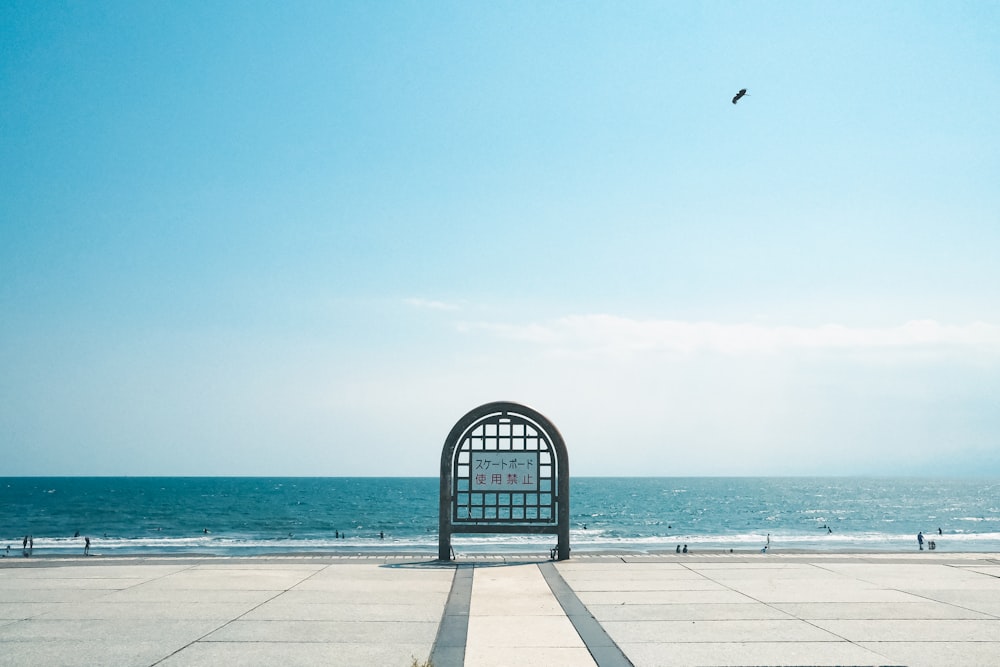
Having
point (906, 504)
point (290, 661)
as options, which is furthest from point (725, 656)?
point (906, 504)

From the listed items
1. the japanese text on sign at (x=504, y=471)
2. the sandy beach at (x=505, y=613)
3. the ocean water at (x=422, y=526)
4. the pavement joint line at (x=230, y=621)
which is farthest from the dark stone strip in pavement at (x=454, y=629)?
the ocean water at (x=422, y=526)

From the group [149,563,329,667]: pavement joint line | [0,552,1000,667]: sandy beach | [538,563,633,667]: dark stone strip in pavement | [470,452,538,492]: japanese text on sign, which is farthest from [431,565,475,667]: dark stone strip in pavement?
[470,452,538,492]: japanese text on sign

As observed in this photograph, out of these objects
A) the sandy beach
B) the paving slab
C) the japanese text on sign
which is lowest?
the sandy beach

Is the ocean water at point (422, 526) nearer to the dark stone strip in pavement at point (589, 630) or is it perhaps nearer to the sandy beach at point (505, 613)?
the sandy beach at point (505, 613)

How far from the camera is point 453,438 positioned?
14438 mm

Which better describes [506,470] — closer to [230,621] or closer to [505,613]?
[505,613]

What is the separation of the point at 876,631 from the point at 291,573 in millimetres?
8905

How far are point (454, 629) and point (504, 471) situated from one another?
6704 millimetres

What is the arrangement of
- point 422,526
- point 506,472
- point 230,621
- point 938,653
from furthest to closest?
point 422,526 → point 506,472 → point 230,621 → point 938,653

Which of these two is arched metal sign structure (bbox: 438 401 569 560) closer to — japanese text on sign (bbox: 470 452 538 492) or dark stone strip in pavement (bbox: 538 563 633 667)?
japanese text on sign (bbox: 470 452 538 492)

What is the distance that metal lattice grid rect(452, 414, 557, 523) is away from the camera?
47.3 feet

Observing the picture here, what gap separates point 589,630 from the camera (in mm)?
7773

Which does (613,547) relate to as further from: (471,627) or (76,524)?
(76,524)

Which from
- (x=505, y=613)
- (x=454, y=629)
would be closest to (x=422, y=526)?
(x=505, y=613)
